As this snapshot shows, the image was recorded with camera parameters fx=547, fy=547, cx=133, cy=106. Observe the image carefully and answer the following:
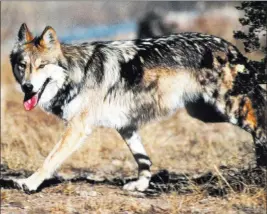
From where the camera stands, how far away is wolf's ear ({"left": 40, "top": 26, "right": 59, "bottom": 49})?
466 centimetres

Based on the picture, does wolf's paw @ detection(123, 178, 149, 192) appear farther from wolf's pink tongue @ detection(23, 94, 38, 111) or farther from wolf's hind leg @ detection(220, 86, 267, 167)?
wolf's pink tongue @ detection(23, 94, 38, 111)

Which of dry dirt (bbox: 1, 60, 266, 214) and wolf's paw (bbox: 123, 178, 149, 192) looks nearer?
dry dirt (bbox: 1, 60, 266, 214)

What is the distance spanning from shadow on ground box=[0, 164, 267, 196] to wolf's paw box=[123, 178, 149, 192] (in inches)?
2.3

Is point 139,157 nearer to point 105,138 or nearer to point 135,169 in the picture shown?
point 135,169

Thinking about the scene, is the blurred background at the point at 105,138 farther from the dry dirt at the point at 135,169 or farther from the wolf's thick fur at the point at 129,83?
the wolf's thick fur at the point at 129,83

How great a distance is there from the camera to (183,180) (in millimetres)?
5512

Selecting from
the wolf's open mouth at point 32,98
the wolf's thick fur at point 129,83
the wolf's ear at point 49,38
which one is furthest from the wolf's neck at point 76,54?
the wolf's open mouth at point 32,98

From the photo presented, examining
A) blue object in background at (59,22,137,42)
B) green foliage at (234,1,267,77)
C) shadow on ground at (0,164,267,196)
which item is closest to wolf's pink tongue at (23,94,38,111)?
shadow on ground at (0,164,267,196)

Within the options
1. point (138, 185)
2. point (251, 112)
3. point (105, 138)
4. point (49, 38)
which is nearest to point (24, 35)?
point (49, 38)

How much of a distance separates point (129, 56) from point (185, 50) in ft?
1.81

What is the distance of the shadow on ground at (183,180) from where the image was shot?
15.9 ft

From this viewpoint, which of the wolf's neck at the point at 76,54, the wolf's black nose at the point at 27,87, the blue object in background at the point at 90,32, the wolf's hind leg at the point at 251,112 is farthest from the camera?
the blue object in background at the point at 90,32

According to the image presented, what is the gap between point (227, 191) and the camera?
A: 189 inches

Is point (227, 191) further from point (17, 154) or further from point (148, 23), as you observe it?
point (148, 23)
